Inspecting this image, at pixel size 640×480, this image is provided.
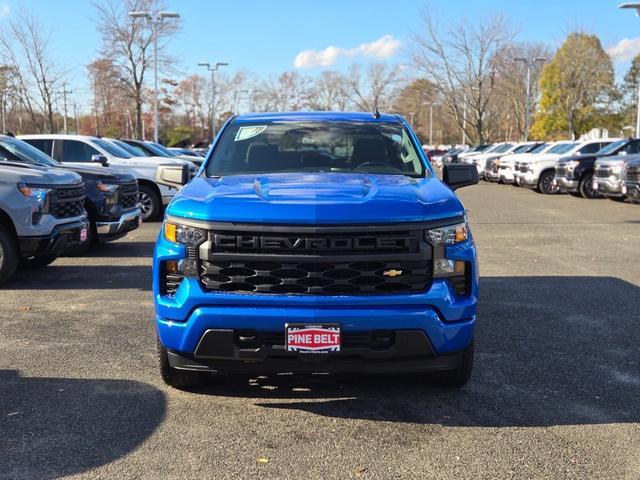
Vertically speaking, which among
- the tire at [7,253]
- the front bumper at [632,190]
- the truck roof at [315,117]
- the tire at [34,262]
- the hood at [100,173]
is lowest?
the tire at [34,262]

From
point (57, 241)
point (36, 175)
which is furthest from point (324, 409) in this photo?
point (36, 175)

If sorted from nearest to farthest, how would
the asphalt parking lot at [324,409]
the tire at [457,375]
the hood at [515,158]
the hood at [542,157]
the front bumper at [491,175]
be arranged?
the asphalt parking lot at [324,409] < the tire at [457,375] < the hood at [542,157] < the hood at [515,158] < the front bumper at [491,175]

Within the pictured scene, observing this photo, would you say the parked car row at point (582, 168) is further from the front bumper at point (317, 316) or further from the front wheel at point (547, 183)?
the front bumper at point (317, 316)

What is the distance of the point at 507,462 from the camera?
332 cm

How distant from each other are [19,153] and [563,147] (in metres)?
19.0

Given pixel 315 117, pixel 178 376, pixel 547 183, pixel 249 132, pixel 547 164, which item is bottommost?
pixel 178 376

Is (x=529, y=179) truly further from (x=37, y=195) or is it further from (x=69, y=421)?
(x=69, y=421)

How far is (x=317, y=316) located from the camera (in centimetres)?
350

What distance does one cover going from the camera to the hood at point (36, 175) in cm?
726

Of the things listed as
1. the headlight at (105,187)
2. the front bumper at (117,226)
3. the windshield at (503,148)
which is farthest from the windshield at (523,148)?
the headlight at (105,187)

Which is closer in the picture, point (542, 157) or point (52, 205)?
point (52, 205)

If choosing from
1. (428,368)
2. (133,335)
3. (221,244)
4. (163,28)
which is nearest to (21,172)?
(133,335)

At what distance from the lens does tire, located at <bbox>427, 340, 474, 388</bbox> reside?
4.02 m

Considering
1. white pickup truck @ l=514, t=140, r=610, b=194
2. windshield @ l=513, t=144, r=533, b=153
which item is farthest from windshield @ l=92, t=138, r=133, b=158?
windshield @ l=513, t=144, r=533, b=153
